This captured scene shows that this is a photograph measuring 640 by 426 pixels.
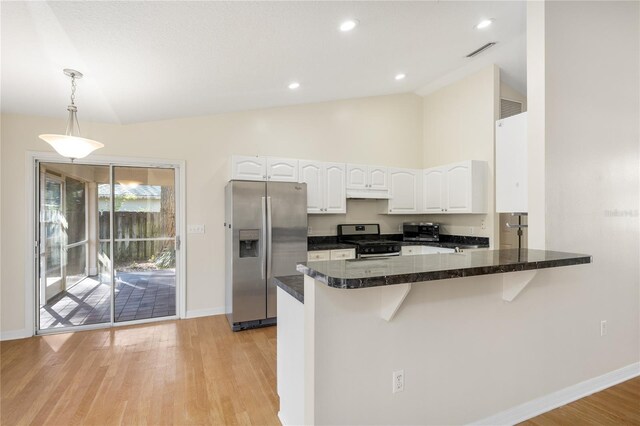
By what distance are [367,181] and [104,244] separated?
356cm

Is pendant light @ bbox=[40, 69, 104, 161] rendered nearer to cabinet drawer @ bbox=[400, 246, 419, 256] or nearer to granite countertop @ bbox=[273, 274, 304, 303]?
granite countertop @ bbox=[273, 274, 304, 303]

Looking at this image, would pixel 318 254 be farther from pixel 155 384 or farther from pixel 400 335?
pixel 400 335

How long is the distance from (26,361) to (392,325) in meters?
3.45

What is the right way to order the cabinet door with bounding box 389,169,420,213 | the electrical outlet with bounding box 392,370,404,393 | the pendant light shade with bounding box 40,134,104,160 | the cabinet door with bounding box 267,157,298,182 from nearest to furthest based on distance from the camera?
the electrical outlet with bounding box 392,370,404,393 < the pendant light shade with bounding box 40,134,104,160 < the cabinet door with bounding box 267,157,298,182 < the cabinet door with bounding box 389,169,420,213

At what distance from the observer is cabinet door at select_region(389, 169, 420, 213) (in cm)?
495

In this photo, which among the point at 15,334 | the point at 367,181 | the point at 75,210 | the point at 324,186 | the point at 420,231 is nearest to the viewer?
the point at 15,334

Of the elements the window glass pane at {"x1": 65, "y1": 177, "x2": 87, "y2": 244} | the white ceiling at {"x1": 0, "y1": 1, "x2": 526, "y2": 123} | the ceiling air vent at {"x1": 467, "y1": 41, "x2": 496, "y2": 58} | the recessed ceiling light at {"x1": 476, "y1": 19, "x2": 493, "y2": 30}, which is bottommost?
the window glass pane at {"x1": 65, "y1": 177, "x2": 87, "y2": 244}

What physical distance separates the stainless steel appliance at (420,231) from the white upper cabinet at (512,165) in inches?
65.5

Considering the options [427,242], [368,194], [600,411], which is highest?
[368,194]

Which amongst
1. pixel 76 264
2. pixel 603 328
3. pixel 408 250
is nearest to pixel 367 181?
pixel 408 250

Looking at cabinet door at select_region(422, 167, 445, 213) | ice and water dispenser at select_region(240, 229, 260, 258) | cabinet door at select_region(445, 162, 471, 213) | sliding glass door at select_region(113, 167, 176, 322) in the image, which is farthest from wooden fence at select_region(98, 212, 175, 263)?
cabinet door at select_region(445, 162, 471, 213)

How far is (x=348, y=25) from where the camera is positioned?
2.44 metres

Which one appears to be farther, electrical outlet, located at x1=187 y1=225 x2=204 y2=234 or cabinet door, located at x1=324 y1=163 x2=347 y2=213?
cabinet door, located at x1=324 y1=163 x2=347 y2=213

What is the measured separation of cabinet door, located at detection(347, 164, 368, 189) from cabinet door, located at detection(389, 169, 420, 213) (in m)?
0.47
